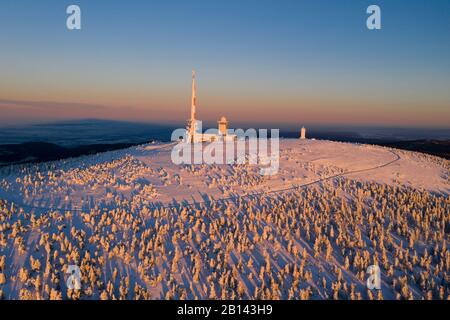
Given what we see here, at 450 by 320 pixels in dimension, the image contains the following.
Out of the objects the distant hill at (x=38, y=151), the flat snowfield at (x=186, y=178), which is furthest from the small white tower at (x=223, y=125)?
the distant hill at (x=38, y=151)

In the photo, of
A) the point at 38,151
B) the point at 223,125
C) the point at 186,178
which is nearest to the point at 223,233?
the point at 186,178

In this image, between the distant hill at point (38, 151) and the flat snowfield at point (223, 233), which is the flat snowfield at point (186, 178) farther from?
the distant hill at point (38, 151)

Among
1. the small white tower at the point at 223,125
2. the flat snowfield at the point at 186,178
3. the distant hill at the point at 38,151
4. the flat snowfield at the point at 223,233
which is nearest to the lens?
the flat snowfield at the point at 223,233

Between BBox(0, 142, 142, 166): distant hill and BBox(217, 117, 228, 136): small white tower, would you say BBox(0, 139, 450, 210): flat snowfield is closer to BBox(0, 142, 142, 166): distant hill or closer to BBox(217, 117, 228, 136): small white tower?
BBox(217, 117, 228, 136): small white tower

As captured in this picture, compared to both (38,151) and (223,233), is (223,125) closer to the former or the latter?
(223,233)

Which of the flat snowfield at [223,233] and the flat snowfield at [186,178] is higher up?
the flat snowfield at [186,178]

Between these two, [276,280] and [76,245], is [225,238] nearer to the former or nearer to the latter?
[276,280]

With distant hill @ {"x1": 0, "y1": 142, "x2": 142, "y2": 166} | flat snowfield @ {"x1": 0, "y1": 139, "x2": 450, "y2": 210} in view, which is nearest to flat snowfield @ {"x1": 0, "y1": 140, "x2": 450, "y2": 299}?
flat snowfield @ {"x1": 0, "y1": 139, "x2": 450, "y2": 210}
